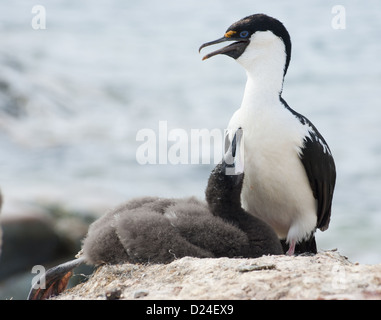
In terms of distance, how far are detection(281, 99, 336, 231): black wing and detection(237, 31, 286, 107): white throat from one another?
0.22 m

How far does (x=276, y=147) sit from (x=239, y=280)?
1906 millimetres

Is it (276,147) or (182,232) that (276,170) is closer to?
(276,147)

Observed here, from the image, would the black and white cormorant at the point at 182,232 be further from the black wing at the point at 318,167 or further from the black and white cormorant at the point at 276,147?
the black wing at the point at 318,167

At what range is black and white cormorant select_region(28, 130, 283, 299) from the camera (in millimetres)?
5570

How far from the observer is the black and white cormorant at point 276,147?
6516 mm

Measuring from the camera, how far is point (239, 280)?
486 cm

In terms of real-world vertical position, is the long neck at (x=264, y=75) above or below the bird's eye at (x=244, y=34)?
below

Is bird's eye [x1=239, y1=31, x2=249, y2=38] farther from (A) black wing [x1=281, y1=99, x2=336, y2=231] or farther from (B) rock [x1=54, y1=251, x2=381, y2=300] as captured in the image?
(B) rock [x1=54, y1=251, x2=381, y2=300]

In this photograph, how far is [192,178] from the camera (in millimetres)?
15531

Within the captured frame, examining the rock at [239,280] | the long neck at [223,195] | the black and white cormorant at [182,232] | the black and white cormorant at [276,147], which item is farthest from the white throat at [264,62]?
the rock at [239,280]

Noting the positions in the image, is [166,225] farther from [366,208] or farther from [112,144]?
[112,144]

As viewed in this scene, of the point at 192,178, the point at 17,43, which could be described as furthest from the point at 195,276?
the point at 17,43

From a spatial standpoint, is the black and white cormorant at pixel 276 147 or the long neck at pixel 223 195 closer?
the long neck at pixel 223 195

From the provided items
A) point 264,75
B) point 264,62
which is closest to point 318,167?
point 264,75
